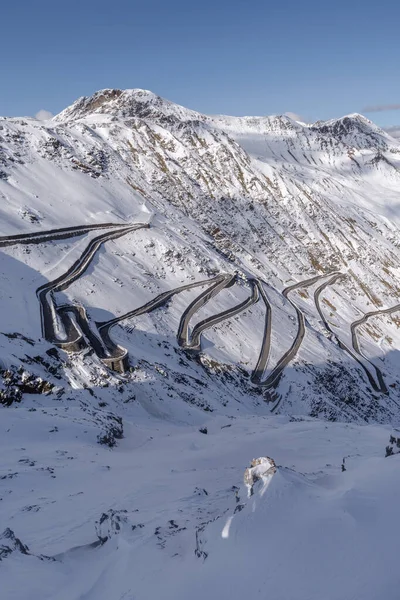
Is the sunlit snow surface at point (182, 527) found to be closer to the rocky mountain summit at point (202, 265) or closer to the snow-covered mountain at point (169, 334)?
the snow-covered mountain at point (169, 334)

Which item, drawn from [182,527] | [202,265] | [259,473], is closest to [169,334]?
[202,265]

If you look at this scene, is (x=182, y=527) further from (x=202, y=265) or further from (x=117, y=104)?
(x=117, y=104)

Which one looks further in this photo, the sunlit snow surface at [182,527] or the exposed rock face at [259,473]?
the exposed rock face at [259,473]

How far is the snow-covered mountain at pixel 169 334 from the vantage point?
14883 mm

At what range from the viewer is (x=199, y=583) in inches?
404

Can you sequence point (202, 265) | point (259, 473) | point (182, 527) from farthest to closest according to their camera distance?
point (202, 265)
point (259, 473)
point (182, 527)

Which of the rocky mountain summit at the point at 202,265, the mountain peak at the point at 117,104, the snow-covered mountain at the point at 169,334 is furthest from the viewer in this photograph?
the mountain peak at the point at 117,104

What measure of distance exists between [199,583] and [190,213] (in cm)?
9497

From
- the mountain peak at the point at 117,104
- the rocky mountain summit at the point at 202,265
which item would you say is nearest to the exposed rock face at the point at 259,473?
the rocky mountain summit at the point at 202,265

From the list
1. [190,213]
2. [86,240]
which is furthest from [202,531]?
[190,213]

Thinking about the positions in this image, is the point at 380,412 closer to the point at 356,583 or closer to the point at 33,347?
the point at 33,347

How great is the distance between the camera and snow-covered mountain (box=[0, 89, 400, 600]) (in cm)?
1488

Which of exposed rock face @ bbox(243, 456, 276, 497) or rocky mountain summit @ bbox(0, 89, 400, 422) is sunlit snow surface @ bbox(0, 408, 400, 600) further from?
rocky mountain summit @ bbox(0, 89, 400, 422)

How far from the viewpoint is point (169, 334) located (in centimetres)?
5566
